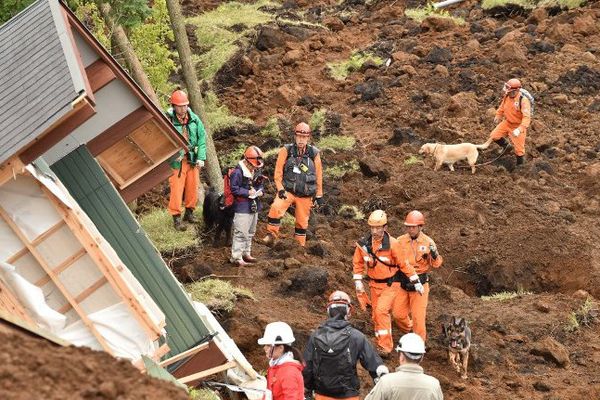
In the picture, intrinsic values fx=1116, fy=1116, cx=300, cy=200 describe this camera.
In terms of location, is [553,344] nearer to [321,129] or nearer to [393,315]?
[393,315]

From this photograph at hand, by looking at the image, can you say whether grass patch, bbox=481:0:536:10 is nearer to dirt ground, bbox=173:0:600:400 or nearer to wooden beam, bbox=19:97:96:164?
dirt ground, bbox=173:0:600:400

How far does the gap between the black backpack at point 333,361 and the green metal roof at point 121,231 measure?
1.64m

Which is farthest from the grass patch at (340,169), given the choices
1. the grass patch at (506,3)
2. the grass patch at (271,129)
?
the grass patch at (506,3)

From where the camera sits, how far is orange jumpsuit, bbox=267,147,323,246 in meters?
16.7

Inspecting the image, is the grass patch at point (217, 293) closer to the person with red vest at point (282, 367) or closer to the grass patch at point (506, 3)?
the person with red vest at point (282, 367)

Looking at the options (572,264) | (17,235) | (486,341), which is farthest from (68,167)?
(572,264)

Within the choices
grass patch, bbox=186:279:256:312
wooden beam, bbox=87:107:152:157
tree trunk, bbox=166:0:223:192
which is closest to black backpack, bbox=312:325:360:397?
wooden beam, bbox=87:107:152:157

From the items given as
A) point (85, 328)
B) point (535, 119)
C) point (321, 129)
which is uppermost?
point (85, 328)

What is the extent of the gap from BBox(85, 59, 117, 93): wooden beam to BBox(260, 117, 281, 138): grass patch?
11.0m

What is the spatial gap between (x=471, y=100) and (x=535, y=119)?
1.54 m

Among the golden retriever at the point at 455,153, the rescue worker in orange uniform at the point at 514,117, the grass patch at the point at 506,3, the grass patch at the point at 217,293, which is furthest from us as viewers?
the grass patch at the point at 506,3

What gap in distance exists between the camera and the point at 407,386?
366 inches

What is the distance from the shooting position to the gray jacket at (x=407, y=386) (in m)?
9.27

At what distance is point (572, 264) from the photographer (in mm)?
17609
